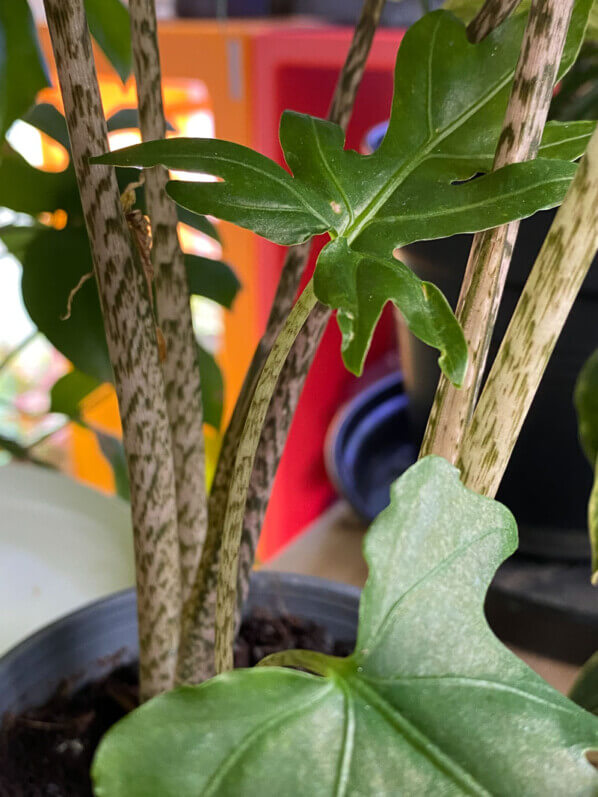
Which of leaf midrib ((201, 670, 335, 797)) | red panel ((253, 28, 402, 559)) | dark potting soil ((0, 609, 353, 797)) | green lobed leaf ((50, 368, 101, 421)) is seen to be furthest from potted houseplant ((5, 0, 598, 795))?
red panel ((253, 28, 402, 559))

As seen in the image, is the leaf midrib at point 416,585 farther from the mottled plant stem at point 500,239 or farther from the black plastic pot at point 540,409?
the black plastic pot at point 540,409

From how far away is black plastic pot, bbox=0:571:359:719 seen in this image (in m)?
0.38

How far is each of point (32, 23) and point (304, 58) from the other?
0.38 metres

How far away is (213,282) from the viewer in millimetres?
418

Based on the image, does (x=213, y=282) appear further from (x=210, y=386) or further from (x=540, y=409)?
(x=540, y=409)

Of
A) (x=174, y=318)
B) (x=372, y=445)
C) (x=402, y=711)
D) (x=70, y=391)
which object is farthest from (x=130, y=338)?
(x=372, y=445)

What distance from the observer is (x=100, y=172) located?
26 centimetres

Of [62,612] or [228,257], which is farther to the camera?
[228,257]

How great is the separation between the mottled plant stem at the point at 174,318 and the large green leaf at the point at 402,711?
147 millimetres

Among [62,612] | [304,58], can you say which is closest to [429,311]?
[62,612]

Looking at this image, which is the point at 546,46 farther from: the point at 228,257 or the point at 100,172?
the point at 228,257

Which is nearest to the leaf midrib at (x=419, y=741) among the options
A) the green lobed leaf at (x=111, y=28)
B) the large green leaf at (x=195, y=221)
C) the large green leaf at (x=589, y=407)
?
the large green leaf at (x=589, y=407)

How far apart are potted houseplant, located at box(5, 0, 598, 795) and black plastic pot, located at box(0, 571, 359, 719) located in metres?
0.14

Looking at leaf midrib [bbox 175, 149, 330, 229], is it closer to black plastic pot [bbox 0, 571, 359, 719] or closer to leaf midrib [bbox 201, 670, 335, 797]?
leaf midrib [bbox 201, 670, 335, 797]
